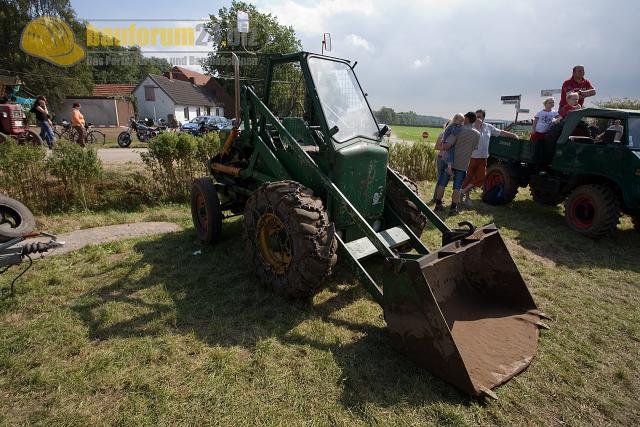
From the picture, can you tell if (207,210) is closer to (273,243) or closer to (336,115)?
(273,243)

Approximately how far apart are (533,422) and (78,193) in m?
7.15

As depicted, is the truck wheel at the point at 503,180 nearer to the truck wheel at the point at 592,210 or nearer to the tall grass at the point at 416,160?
the truck wheel at the point at 592,210

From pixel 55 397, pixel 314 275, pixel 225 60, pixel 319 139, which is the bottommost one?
pixel 55 397

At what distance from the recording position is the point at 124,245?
4.88 meters

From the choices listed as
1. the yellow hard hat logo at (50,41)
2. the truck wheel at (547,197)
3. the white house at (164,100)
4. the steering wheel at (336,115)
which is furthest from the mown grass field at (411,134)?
the yellow hard hat logo at (50,41)

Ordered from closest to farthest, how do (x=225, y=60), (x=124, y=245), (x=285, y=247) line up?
(x=285, y=247) → (x=124, y=245) → (x=225, y=60)

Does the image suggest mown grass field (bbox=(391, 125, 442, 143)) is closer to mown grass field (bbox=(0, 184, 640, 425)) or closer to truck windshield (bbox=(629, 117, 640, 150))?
truck windshield (bbox=(629, 117, 640, 150))

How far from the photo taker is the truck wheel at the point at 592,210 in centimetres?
559

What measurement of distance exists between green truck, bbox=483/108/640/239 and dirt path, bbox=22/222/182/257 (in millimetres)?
6829

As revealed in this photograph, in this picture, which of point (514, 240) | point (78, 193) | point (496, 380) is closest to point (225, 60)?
point (78, 193)

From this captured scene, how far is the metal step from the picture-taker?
3.42 metres

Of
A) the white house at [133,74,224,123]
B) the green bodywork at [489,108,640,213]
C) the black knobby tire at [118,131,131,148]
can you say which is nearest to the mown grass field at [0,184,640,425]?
the green bodywork at [489,108,640,213]

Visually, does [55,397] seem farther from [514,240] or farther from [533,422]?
[514,240]

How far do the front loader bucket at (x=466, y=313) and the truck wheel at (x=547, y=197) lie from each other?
15.4ft
